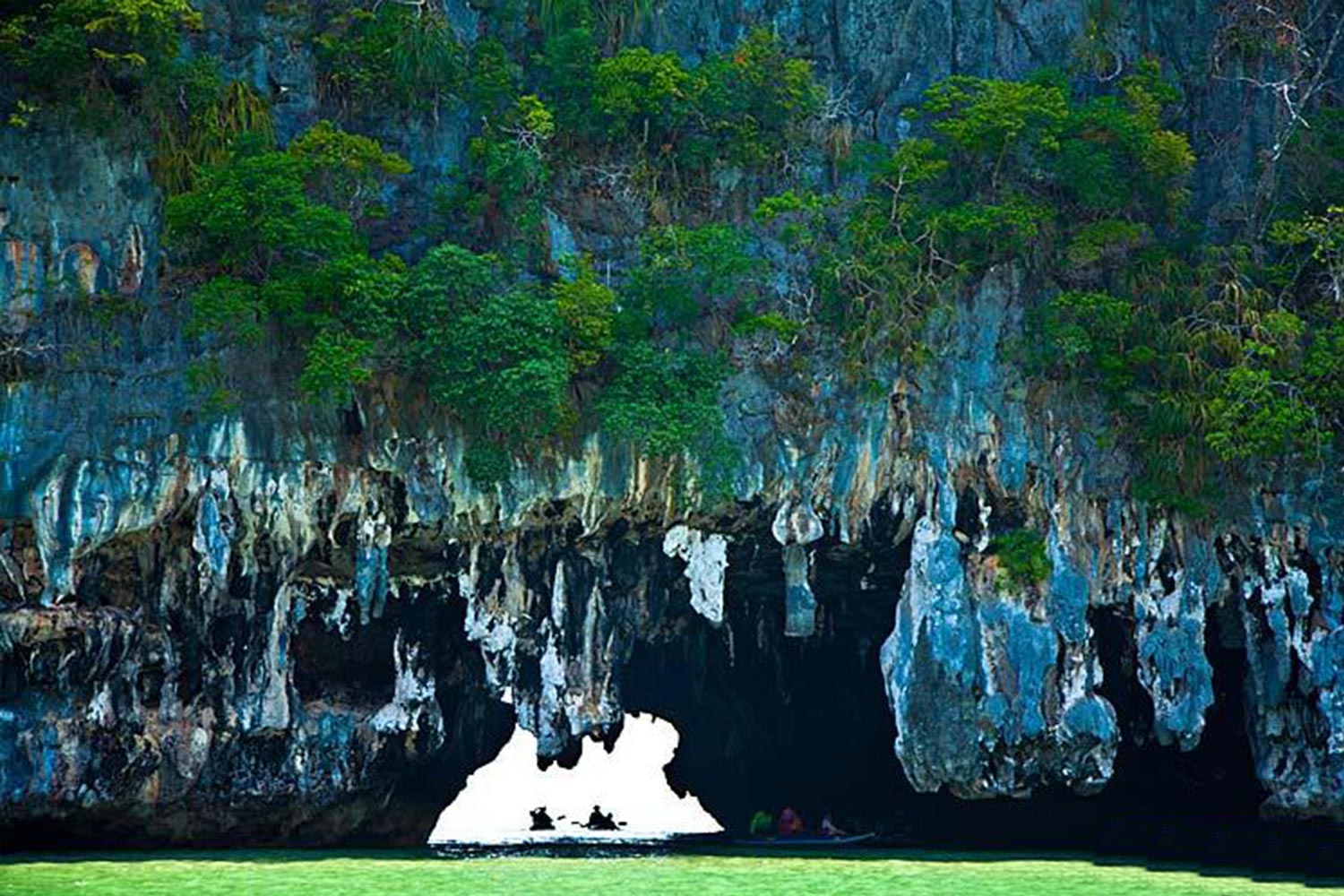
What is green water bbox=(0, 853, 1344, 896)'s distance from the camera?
56.3 feet

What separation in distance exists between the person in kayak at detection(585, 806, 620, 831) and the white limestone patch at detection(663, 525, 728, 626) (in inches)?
369

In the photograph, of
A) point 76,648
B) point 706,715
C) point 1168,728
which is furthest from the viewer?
point 706,715

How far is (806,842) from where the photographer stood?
965 inches

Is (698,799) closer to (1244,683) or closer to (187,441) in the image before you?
(1244,683)

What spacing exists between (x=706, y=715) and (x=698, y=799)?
2.35 metres

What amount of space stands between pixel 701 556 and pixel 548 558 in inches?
71.3

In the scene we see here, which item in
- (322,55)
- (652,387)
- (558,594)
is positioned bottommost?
(558,594)

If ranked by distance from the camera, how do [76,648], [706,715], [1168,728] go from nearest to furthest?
[76,648]
[1168,728]
[706,715]

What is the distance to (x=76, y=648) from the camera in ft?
69.1

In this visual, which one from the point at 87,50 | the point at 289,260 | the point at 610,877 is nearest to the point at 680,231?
the point at 289,260

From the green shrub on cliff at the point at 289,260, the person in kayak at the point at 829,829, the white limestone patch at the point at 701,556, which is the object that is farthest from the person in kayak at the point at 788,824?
the green shrub on cliff at the point at 289,260

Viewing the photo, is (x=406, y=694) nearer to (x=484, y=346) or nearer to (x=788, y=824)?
(x=484, y=346)

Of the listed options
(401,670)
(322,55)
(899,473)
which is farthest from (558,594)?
(322,55)

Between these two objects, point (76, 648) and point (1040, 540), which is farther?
point (1040, 540)
